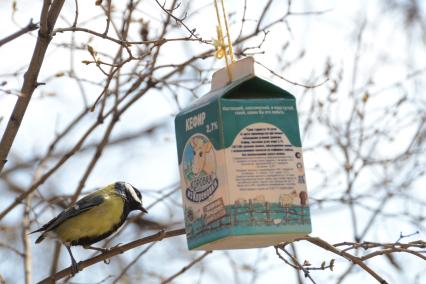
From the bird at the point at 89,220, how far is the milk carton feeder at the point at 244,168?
169cm

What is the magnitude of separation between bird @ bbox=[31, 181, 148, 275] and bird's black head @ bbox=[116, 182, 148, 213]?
0.03 meters

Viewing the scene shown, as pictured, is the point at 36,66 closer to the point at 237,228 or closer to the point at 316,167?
the point at 237,228

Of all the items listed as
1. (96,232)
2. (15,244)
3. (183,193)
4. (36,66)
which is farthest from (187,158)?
(15,244)

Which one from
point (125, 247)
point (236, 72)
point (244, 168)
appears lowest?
point (125, 247)

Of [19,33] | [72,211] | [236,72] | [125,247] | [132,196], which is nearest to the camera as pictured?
[19,33]

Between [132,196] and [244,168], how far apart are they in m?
2.12

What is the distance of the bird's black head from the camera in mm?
5906

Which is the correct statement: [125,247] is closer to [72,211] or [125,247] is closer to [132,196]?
[72,211]

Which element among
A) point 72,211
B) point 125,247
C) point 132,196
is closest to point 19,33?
point 125,247

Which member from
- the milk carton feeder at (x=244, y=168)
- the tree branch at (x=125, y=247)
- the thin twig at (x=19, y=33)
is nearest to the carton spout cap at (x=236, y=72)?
the milk carton feeder at (x=244, y=168)

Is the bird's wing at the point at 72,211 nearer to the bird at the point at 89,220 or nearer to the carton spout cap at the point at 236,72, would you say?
the bird at the point at 89,220

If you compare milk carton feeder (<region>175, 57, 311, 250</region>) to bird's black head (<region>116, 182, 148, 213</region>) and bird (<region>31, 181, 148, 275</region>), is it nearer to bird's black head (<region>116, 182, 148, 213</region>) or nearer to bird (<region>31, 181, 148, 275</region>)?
bird (<region>31, 181, 148, 275</region>)

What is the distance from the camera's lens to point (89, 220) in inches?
225

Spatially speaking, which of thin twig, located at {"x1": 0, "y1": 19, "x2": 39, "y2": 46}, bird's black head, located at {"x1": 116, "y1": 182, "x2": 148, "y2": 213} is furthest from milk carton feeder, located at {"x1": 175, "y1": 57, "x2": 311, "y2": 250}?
bird's black head, located at {"x1": 116, "y1": 182, "x2": 148, "y2": 213}
